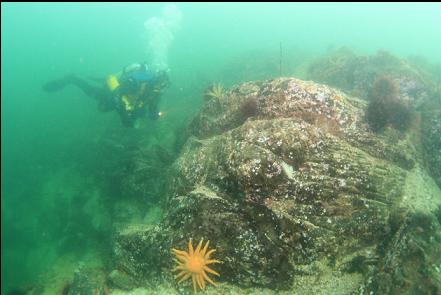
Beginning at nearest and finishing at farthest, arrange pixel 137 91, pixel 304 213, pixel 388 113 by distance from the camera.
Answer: pixel 304 213
pixel 388 113
pixel 137 91

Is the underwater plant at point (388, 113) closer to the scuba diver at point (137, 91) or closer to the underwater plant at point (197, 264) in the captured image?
the underwater plant at point (197, 264)

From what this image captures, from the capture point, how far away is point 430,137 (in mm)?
7914

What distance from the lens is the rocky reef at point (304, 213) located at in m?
5.08

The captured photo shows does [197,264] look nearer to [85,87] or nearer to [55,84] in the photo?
[85,87]

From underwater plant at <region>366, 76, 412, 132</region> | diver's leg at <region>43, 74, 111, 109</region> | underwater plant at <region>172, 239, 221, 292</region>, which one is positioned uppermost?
underwater plant at <region>366, 76, 412, 132</region>

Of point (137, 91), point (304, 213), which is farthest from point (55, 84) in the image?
point (304, 213)

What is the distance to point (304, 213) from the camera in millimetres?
5375

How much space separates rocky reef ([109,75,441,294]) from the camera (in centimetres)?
508

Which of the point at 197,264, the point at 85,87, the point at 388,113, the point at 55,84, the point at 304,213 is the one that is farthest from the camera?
the point at 55,84

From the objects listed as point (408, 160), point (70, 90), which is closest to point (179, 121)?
point (408, 160)

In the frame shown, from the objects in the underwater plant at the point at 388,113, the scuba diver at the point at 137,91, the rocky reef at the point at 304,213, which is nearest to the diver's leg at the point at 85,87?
the scuba diver at the point at 137,91

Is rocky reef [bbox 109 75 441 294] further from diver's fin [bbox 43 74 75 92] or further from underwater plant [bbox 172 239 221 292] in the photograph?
diver's fin [bbox 43 74 75 92]

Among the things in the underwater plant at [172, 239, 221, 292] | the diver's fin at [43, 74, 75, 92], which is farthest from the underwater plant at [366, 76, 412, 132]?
the diver's fin at [43, 74, 75, 92]

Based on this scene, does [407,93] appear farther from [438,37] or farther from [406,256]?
[438,37]
